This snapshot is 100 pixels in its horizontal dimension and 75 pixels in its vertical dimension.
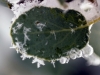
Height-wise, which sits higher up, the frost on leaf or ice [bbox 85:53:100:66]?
the frost on leaf

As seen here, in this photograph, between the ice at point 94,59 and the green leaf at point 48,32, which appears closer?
the green leaf at point 48,32

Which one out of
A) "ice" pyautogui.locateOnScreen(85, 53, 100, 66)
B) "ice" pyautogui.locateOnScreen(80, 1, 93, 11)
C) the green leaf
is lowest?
"ice" pyautogui.locateOnScreen(85, 53, 100, 66)

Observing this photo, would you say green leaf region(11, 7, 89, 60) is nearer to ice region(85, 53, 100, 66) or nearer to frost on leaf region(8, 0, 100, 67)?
frost on leaf region(8, 0, 100, 67)

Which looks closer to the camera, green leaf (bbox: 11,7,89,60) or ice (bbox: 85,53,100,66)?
green leaf (bbox: 11,7,89,60)

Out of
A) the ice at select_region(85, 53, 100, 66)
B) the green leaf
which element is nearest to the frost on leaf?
the green leaf

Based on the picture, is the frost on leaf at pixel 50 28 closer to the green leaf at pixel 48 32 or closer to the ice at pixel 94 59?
the green leaf at pixel 48 32

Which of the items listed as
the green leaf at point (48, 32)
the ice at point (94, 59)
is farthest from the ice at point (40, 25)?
the ice at point (94, 59)

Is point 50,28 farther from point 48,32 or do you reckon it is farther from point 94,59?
point 94,59

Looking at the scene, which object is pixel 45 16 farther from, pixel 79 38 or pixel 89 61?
pixel 89 61

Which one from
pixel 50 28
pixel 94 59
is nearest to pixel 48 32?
pixel 50 28
